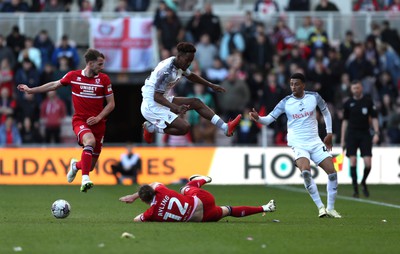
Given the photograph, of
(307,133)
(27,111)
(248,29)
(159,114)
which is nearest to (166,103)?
(159,114)

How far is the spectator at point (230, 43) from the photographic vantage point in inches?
1249

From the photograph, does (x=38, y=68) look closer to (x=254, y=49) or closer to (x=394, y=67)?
(x=254, y=49)

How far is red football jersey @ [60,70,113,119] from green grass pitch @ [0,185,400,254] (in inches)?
68.5

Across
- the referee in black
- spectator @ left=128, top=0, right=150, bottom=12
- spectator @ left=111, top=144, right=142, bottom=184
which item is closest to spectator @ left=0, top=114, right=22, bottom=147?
spectator @ left=111, top=144, right=142, bottom=184

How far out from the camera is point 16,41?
32.0m

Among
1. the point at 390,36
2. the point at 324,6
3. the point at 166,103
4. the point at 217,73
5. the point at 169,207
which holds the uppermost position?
the point at 324,6

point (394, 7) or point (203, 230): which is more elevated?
point (394, 7)

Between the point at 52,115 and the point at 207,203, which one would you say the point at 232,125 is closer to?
Result: the point at 207,203

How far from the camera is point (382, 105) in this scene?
31.3 m

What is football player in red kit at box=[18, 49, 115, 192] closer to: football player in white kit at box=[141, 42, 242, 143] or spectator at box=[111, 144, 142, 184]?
football player in white kit at box=[141, 42, 242, 143]

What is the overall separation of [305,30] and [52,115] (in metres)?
7.89

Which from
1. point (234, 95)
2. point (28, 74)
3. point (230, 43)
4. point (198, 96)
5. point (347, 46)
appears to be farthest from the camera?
point (347, 46)

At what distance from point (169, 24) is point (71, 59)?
300cm

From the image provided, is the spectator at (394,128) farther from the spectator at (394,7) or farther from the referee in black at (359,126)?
the referee in black at (359,126)
